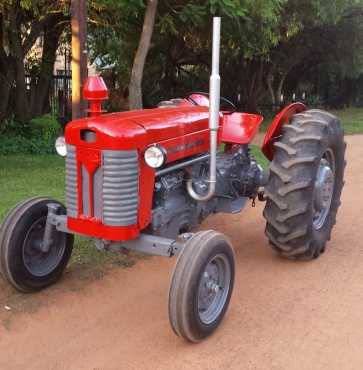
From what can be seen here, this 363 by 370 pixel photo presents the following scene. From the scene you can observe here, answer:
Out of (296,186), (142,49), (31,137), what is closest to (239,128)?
(296,186)

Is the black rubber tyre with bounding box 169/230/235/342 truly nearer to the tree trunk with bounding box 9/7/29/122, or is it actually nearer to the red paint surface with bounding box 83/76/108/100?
the red paint surface with bounding box 83/76/108/100

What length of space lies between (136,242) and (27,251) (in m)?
1.02

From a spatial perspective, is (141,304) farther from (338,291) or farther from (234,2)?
(234,2)

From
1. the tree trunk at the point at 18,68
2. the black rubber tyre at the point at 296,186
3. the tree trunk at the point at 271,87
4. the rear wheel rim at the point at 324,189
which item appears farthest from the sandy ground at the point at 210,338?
the tree trunk at the point at 271,87

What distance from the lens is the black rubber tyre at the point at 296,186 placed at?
5.03m

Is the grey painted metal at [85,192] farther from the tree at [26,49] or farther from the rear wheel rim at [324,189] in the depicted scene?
the tree at [26,49]

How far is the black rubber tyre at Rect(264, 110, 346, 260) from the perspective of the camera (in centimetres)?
503

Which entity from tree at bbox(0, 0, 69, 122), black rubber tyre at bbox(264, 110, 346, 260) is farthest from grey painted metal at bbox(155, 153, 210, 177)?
tree at bbox(0, 0, 69, 122)

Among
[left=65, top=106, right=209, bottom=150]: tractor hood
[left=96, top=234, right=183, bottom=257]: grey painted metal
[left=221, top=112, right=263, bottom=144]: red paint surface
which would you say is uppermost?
[left=65, top=106, right=209, bottom=150]: tractor hood

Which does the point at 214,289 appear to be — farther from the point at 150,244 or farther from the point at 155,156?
the point at 155,156

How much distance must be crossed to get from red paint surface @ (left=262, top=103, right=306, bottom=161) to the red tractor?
15 mm

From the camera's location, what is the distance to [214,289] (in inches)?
161

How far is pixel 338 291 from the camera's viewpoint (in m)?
4.83

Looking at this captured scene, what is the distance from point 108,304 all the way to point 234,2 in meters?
6.73
